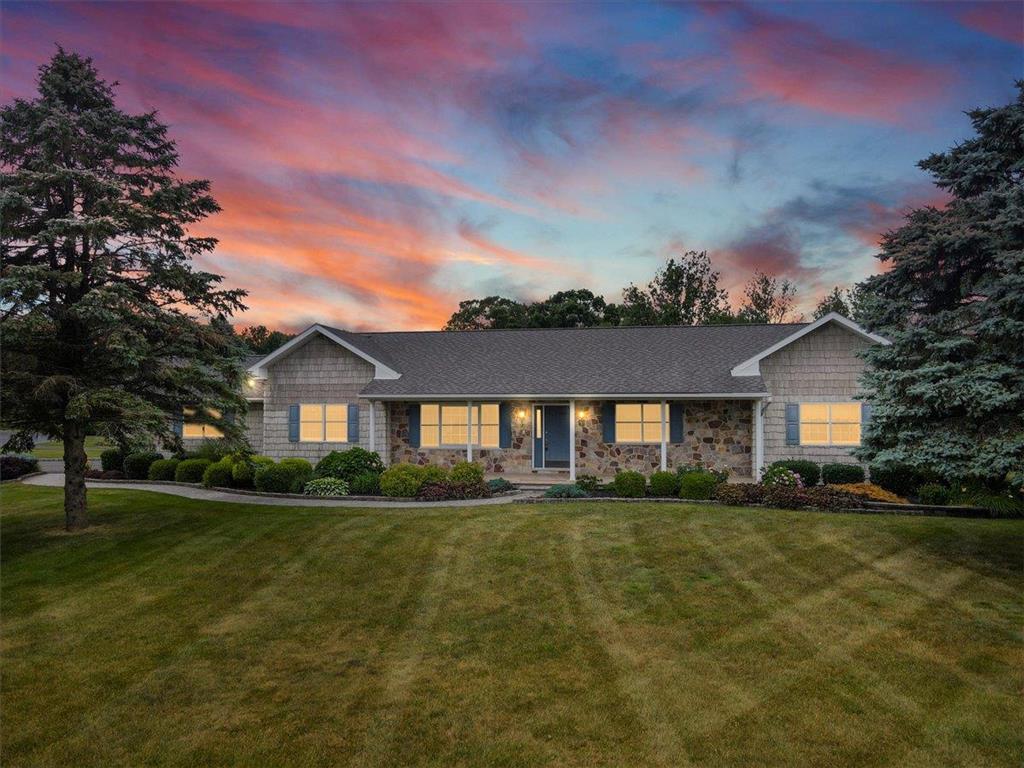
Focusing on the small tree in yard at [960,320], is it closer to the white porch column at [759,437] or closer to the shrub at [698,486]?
the shrub at [698,486]

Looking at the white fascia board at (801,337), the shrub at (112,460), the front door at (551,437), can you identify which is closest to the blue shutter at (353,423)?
the front door at (551,437)

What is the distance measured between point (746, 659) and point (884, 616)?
8.28 ft

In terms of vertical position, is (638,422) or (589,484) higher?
(638,422)

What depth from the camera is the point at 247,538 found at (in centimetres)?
1184

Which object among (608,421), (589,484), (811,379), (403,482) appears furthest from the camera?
(608,421)

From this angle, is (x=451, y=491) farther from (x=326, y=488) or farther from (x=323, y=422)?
(x=323, y=422)

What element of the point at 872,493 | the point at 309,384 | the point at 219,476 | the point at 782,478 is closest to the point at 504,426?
the point at 309,384

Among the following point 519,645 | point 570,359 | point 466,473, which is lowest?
point 519,645

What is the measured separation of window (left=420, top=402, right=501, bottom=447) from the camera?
21.0 meters

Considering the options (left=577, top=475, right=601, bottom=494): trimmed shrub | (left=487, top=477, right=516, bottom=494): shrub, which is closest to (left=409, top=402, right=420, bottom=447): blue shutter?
(left=487, top=477, right=516, bottom=494): shrub

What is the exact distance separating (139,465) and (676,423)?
1886cm

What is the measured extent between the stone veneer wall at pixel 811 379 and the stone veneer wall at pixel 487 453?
26.1ft

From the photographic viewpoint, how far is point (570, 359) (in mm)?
22406

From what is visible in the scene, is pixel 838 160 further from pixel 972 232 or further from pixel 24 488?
pixel 24 488
